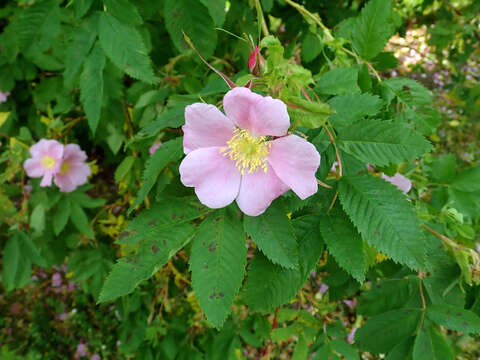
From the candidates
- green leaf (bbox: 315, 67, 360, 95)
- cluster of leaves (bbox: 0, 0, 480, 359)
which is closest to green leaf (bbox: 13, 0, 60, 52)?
cluster of leaves (bbox: 0, 0, 480, 359)

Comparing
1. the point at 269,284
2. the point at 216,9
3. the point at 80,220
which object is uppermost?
the point at 216,9

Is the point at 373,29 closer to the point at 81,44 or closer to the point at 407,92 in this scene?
the point at 407,92

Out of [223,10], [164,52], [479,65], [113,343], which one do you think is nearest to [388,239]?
[223,10]

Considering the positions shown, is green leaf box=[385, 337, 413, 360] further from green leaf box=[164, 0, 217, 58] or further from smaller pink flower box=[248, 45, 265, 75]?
green leaf box=[164, 0, 217, 58]

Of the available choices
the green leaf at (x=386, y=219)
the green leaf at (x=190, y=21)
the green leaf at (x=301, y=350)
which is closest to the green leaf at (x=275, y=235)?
the green leaf at (x=386, y=219)

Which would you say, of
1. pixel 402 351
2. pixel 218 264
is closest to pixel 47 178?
pixel 218 264

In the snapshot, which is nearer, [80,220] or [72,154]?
[80,220]

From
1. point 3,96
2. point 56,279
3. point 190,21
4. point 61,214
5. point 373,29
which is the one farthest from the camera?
point 56,279

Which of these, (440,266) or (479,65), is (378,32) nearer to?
(440,266)
